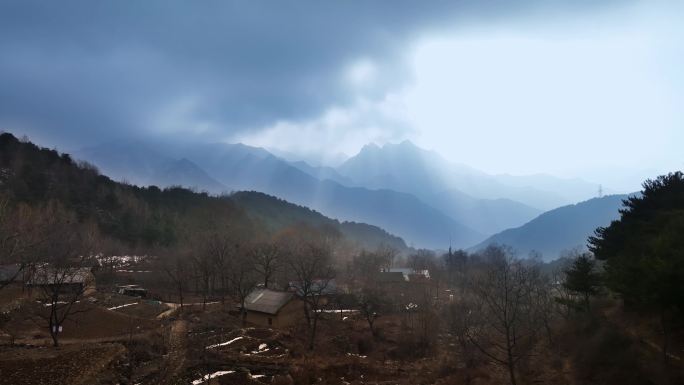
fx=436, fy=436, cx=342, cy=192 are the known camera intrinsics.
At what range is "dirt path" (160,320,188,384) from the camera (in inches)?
902

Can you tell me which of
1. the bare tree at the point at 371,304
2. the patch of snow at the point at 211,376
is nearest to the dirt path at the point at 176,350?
the patch of snow at the point at 211,376

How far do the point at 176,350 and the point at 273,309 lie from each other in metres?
12.8

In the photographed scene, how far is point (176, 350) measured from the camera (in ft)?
93.8

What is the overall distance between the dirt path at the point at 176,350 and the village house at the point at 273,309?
6596mm

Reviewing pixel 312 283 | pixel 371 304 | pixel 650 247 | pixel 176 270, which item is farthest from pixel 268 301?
pixel 650 247

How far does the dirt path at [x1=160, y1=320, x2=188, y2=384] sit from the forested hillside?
58996 mm

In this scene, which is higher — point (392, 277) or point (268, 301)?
point (268, 301)

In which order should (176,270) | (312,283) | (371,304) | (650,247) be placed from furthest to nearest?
(176,270)
(371,304)
(312,283)
(650,247)

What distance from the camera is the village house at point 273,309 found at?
40625mm

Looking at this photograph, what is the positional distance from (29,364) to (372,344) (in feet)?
79.1

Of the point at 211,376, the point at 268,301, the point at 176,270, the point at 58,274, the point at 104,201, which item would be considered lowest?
the point at 211,376

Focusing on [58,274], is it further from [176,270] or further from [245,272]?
[245,272]

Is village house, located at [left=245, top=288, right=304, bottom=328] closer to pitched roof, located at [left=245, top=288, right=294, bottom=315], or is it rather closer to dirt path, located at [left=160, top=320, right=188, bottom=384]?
pitched roof, located at [left=245, top=288, right=294, bottom=315]

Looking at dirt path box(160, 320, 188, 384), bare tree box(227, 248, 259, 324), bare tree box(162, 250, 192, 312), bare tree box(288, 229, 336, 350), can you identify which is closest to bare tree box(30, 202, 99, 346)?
dirt path box(160, 320, 188, 384)
